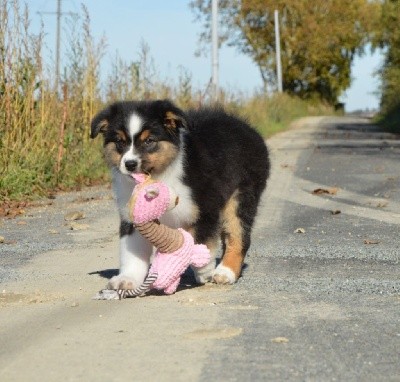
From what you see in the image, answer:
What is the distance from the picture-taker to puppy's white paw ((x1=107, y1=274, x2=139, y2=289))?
6.96m

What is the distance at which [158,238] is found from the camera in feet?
22.6

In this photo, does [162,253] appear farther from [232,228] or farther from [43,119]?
[43,119]

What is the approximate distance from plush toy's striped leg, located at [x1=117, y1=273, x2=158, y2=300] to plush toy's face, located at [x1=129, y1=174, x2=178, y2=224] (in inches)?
14.6

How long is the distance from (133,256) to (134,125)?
0.85m

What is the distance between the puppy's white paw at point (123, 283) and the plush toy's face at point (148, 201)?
0.40m

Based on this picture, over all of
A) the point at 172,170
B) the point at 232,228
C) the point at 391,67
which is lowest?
the point at 232,228

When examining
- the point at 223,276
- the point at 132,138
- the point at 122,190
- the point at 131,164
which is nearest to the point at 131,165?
the point at 131,164

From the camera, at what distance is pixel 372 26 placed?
271ft

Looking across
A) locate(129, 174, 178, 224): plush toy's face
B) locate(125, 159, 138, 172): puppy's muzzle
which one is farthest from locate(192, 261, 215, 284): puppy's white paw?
locate(125, 159, 138, 172): puppy's muzzle

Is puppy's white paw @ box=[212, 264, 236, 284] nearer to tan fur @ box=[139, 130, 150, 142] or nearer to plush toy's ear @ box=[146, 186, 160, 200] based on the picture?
plush toy's ear @ box=[146, 186, 160, 200]

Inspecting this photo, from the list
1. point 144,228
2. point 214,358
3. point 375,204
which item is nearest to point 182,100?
point 375,204

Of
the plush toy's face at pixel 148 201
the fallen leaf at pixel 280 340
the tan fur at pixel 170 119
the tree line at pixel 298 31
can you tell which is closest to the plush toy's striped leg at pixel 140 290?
the plush toy's face at pixel 148 201

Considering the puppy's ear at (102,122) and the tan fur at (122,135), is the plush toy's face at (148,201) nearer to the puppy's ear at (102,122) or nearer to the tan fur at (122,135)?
the tan fur at (122,135)

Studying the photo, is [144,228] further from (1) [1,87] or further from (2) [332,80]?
(2) [332,80]
